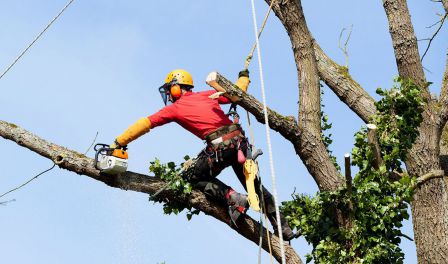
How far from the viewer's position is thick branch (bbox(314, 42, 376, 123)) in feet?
33.2

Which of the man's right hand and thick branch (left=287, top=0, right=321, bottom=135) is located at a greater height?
thick branch (left=287, top=0, right=321, bottom=135)

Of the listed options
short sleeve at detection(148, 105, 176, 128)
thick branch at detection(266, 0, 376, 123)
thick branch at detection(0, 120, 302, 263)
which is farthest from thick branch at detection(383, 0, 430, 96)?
short sleeve at detection(148, 105, 176, 128)

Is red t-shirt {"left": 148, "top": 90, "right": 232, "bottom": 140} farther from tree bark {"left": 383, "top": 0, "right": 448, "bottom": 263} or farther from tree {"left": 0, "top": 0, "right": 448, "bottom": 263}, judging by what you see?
tree bark {"left": 383, "top": 0, "right": 448, "bottom": 263}

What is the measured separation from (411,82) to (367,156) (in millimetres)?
946

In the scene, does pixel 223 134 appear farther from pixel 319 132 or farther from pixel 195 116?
pixel 319 132

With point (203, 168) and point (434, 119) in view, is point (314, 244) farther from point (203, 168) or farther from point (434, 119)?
point (434, 119)

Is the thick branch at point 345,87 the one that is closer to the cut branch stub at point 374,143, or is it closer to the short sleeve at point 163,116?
the cut branch stub at point 374,143

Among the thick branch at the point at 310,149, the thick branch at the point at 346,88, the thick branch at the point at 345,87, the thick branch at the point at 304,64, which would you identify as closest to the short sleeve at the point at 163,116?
the thick branch at the point at 310,149


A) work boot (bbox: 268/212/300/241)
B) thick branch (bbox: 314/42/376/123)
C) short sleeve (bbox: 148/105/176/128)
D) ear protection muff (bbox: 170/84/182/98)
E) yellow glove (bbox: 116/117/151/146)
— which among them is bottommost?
work boot (bbox: 268/212/300/241)

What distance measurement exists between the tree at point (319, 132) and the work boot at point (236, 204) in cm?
14

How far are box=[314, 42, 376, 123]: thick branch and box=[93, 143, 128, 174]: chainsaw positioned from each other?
2.87 m

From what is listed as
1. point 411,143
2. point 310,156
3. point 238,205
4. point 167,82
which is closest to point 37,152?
point 167,82

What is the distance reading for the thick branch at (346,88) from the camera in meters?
10.1

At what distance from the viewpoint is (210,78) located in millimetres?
8031
